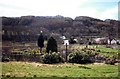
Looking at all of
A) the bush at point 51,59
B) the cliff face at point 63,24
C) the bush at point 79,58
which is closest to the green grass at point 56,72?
the bush at point 51,59

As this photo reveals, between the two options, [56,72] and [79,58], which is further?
[79,58]

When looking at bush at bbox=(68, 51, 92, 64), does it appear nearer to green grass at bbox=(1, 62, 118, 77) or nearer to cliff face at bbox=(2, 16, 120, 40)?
green grass at bbox=(1, 62, 118, 77)

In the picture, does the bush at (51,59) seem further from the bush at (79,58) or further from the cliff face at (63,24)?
the cliff face at (63,24)

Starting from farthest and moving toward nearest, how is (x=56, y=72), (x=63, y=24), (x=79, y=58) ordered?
(x=63, y=24), (x=79, y=58), (x=56, y=72)

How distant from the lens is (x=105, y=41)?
64375mm

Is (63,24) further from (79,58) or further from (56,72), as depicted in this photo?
(56,72)

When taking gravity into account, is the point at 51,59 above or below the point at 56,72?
above

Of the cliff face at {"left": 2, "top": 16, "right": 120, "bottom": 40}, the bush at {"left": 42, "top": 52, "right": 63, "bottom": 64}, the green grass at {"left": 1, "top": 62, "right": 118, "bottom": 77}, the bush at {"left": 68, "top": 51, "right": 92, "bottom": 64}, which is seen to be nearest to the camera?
the green grass at {"left": 1, "top": 62, "right": 118, "bottom": 77}

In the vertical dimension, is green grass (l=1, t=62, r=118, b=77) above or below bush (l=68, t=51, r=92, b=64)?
below

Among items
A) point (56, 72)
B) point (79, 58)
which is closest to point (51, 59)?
point (79, 58)

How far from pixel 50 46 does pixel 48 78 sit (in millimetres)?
14295

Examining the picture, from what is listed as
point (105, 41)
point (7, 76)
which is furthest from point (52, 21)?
point (7, 76)

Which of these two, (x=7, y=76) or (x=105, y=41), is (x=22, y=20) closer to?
(x=105, y=41)

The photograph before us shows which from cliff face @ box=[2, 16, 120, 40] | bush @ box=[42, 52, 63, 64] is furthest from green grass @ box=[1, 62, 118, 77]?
cliff face @ box=[2, 16, 120, 40]
